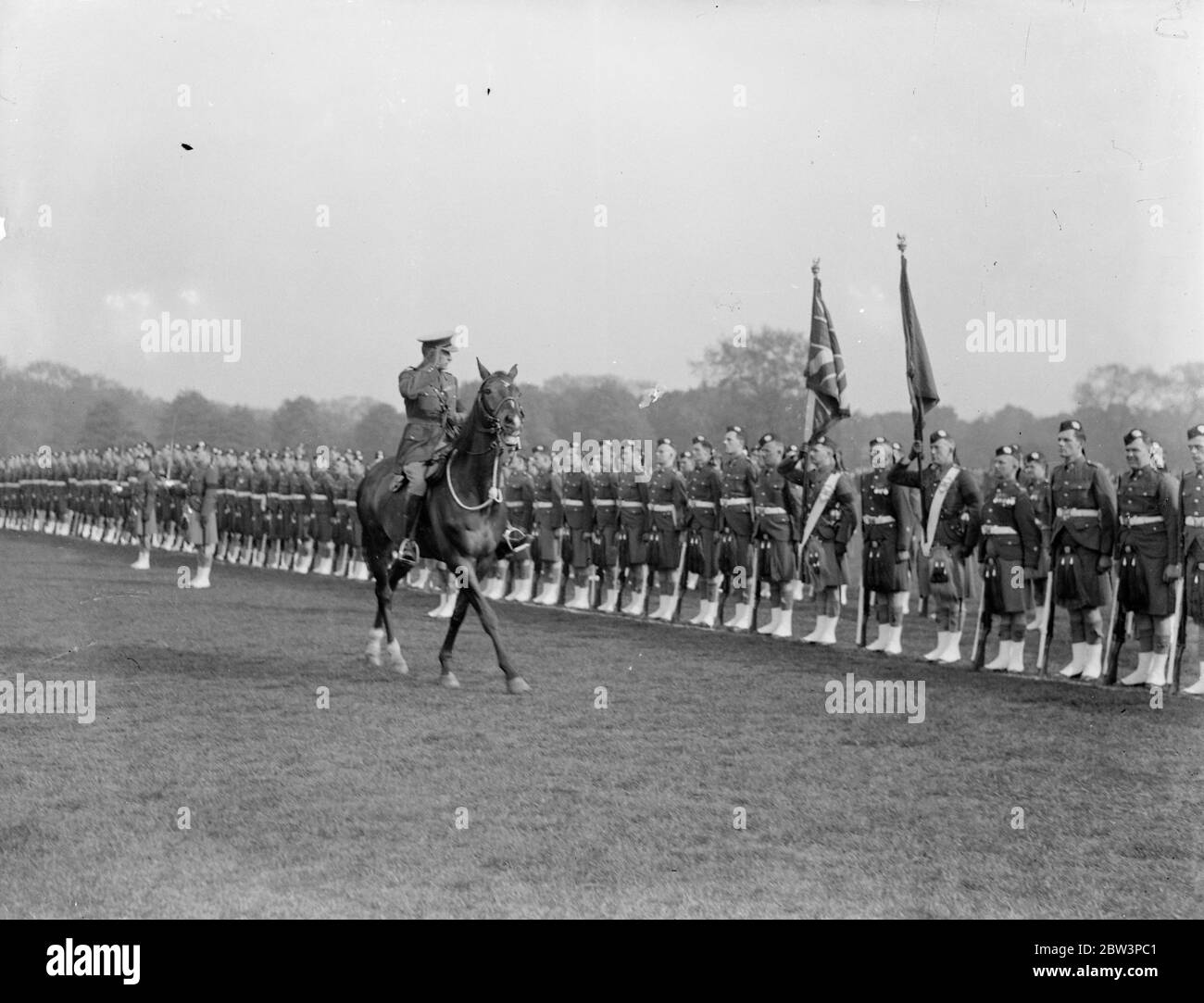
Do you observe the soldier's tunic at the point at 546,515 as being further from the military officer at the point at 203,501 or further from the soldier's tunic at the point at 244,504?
the soldier's tunic at the point at 244,504

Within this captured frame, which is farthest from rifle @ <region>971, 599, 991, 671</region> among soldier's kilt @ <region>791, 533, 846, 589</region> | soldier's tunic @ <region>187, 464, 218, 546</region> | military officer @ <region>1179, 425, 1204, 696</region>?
soldier's tunic @ <region>187, 464, 218, 546</region>

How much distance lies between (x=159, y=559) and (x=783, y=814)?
2222cm

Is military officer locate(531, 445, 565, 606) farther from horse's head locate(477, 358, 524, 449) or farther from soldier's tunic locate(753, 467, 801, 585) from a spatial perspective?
horse's head locate(477, 358, 524, 449)

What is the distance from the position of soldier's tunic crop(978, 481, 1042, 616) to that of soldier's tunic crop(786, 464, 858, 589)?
2183 mm

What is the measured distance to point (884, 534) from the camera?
13.5 m

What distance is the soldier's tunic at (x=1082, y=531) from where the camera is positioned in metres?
11.6

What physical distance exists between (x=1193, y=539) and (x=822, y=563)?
4.46 m

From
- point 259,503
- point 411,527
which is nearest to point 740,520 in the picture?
point 411,527

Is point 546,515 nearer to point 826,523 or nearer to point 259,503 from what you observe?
point 826,523

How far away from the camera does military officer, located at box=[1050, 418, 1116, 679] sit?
455 inches

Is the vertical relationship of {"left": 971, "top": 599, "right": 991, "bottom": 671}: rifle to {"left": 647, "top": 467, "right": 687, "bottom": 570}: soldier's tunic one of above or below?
below

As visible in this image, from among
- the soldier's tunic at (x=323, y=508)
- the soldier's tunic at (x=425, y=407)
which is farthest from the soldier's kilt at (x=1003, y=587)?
the soldier's tunic at (x=323, y=508)

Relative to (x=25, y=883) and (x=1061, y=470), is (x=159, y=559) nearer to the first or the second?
(x=1061, y=470)
